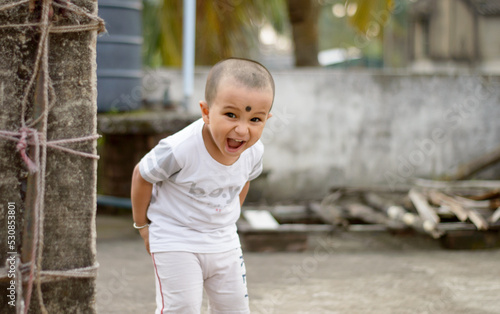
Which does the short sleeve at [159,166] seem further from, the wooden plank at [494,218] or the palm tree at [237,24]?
the palm tree at [237,24]

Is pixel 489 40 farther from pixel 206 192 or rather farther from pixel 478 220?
pixel 206 192

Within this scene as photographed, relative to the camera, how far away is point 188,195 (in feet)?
8.07

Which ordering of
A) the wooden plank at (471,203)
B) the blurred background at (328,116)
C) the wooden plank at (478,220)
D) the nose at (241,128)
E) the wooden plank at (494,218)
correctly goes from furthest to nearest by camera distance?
the blurred background at (328,116) < the wooden plank at (471,203) < the wooden plank at (494,218) < the wooden plank at (478,220) < the nose at (241,128)

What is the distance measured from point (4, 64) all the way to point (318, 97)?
5788 millimetres

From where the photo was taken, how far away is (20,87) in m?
2.20

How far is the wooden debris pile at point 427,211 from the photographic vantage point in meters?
5.44

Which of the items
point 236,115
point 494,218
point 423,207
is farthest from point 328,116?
point 236,115

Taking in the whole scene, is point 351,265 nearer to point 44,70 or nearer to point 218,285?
point 218,285

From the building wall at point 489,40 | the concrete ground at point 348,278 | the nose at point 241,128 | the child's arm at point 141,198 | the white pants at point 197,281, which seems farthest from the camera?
the building wall at point 489,40

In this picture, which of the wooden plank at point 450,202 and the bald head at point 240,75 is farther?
the wooden plank at point 450,202

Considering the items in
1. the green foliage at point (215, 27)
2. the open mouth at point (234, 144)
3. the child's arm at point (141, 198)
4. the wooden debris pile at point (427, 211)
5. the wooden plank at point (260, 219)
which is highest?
the green foliage at point (215, 27)

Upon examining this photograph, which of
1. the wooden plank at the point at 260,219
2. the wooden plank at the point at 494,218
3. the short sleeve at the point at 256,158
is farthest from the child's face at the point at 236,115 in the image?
the wooden plank at the point at 494,218

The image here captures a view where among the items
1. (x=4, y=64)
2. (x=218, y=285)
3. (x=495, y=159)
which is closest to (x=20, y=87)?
(x=4, y=64)

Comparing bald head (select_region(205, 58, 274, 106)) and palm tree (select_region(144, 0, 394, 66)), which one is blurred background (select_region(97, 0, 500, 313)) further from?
bald head (select_region(205, 58, 274, 106))
